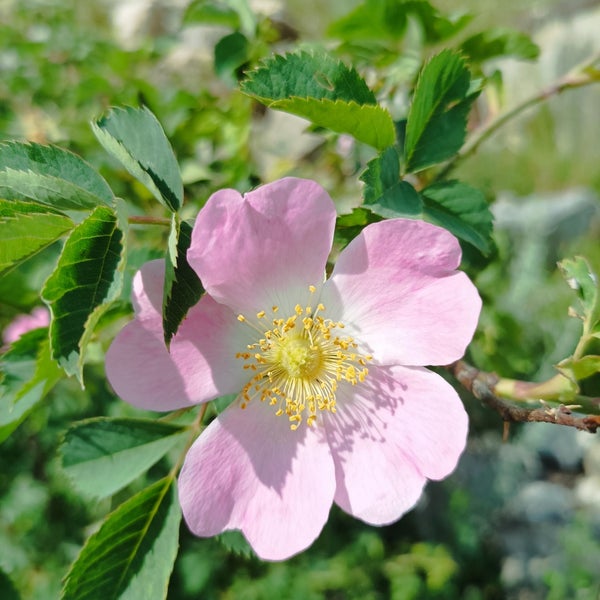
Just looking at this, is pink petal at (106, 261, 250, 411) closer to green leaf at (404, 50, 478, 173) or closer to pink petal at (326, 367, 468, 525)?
pink petal at (326, 367, 468, 525)

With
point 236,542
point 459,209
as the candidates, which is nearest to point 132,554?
point 236,542

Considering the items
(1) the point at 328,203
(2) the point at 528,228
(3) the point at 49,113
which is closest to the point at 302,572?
(1) the point at 328,203

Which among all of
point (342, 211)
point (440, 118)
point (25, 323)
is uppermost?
point (440, 118)

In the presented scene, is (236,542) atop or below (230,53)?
below

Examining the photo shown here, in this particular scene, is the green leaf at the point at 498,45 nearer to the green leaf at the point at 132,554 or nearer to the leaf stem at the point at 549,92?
the leaf stem at the point at 549,92

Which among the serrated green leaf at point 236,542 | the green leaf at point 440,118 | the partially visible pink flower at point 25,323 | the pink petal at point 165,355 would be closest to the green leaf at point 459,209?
the green leaf at point 440,118

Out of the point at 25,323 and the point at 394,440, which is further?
the point at 25,323

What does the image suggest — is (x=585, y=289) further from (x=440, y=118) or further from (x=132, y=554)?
(x=132, y=554)
